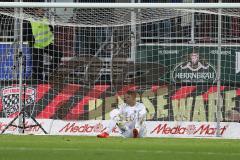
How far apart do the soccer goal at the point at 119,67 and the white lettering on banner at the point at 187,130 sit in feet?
0.06

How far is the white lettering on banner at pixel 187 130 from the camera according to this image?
44.1 ft

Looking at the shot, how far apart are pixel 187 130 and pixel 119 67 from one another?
1.97 metres

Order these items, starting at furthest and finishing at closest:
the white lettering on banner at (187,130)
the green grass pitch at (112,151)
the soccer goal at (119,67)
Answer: the soccer goal at (119,67)
the white lettering on banner at (187,130)
the green grass pitch at (112,151)

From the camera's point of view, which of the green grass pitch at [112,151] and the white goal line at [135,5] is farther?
the white goal line at [135,5]

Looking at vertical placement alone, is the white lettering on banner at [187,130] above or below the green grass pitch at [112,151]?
below

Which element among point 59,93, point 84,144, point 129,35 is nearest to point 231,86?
point 129,35

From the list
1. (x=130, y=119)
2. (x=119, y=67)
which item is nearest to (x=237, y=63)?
(x=119, y=67)

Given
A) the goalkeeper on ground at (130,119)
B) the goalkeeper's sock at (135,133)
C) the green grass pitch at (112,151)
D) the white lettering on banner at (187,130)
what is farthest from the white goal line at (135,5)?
the green grass pitch at (112,151)

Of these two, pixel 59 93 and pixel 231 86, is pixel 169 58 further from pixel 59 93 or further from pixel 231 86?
pixel 59 93

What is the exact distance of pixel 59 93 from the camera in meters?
14.0

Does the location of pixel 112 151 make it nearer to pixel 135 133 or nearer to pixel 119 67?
pixel 135 133

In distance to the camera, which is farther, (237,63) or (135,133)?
(237,63)

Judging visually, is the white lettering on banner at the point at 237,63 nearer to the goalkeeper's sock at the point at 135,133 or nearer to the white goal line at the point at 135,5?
the white goal line at the point at 135,5

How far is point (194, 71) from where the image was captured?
14.0 m
